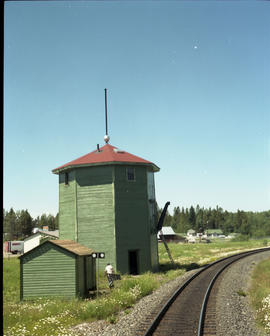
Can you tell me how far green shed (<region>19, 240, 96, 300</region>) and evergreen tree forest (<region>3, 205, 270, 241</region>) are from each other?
95.3 meters

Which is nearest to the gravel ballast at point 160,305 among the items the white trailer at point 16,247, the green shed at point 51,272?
the green shed at point 51,272

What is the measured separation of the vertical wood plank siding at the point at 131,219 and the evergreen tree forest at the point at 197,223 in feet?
295

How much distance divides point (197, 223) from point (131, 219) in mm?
160304

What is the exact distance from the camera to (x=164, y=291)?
16828 mm

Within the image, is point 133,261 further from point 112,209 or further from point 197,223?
point 197,223

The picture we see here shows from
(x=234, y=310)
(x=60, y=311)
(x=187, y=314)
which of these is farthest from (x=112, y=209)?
(x=234, y=310)

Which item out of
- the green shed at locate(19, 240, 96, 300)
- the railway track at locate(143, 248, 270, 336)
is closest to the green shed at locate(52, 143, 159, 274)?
the railway track at locate(143, 248, 270, 336)

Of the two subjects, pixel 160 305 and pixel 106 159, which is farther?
pixel 106 159

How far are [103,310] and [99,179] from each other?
13.2 m

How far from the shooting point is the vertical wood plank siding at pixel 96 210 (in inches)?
940

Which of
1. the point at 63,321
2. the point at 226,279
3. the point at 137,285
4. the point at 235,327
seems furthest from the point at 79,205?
the point at 235,327

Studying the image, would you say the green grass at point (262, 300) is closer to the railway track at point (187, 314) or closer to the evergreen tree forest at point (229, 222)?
the railway track at point (187, 314)

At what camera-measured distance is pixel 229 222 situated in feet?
559

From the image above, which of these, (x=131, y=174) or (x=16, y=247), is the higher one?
(x=131, y=174)
